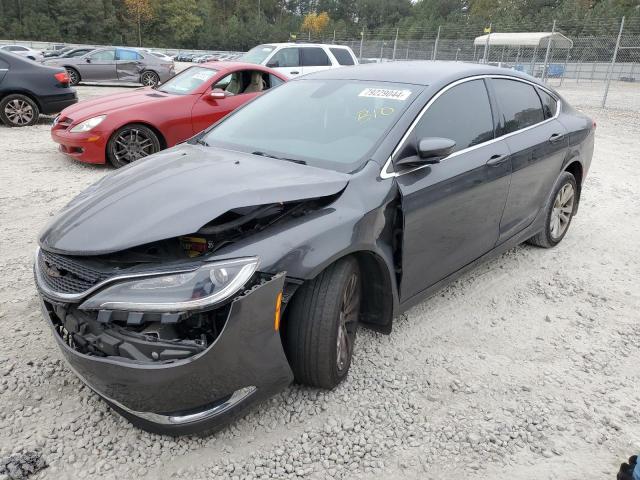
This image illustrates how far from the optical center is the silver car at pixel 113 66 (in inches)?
714

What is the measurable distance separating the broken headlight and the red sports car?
476cm

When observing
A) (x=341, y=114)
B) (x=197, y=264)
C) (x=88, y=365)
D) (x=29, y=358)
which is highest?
(x=341, y=114)

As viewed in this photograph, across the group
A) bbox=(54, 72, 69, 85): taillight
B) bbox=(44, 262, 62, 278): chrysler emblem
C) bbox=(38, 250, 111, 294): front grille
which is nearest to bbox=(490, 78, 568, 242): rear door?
bbox=(38, 250, 111, 294): front grille

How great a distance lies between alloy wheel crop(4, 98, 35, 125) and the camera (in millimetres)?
9656

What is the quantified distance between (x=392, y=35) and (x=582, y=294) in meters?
30.3

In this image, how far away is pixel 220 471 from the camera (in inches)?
87.9

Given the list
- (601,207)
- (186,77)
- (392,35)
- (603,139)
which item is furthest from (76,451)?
(392,35)

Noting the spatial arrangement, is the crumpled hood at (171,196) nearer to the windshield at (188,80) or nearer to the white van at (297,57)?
the windshield at (188,80)

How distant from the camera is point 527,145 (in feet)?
12.7

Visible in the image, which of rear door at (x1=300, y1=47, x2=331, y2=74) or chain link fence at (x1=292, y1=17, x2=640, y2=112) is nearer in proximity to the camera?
rear door at (x1=300, y1=47, x2=331, y2=74)

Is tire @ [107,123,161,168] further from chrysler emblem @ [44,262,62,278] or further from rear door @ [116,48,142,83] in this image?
rear door @ [116,48,142,83]

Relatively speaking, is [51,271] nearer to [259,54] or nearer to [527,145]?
[527,145]

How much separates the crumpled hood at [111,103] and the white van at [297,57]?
17.5ft

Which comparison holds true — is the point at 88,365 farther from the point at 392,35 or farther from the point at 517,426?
the point at 392,35
